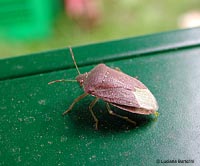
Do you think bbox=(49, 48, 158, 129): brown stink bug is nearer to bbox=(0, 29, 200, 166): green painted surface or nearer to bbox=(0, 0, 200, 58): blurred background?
bbox=(0, 29, 200, 166): green painted surface

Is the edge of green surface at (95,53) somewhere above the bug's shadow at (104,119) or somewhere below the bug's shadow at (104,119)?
above

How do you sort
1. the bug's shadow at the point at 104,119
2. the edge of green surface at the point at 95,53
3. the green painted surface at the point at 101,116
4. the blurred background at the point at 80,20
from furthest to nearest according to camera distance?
the blurred background at the point at 80,20
the edge of green surface at the point at 95,53
the bug's shadow at the point at 104,119
the green painted surface at the point at 101,116

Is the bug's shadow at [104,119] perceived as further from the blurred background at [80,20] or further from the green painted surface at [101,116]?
the blurred background at [80,20]

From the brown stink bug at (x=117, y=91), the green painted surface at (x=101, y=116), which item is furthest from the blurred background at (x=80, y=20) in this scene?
the brown stink bug at (x=117, y=91)

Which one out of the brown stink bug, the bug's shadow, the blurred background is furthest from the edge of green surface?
the blurred background

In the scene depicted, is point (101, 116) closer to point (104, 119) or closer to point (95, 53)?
point (104, 119)

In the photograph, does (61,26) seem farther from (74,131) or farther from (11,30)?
(74,131)
